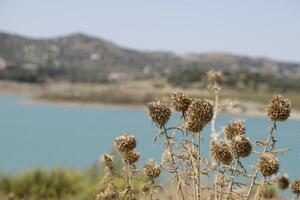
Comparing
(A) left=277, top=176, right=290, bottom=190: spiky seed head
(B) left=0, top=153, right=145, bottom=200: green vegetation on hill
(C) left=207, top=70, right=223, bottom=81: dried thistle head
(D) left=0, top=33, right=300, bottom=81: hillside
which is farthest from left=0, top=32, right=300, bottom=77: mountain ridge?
(A) left=277, top=176, right=290, bottom=190: spiky seed head

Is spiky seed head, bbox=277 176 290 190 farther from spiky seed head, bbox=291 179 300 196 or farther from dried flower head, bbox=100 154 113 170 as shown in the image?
dried flower head, bbox=100 154 113 170

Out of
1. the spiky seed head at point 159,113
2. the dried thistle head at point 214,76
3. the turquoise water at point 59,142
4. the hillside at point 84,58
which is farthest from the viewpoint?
the hillside at point 84,58

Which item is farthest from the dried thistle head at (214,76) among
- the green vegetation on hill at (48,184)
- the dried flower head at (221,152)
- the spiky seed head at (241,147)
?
the green vegetation on hill at (48,184)

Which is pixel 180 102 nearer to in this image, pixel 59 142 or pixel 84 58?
pixel 59 142

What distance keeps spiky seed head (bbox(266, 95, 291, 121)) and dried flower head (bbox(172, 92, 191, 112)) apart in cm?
28

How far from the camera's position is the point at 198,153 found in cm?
193

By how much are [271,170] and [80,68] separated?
15727cm

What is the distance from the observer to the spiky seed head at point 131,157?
2.24 metres

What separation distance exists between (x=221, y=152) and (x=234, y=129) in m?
0.23

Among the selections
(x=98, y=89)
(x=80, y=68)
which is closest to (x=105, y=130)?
(x=98, y=89)

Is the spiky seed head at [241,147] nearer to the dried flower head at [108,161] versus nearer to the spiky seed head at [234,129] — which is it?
the spiky seed head at [234,129]

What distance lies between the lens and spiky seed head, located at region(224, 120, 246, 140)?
2.32 meters

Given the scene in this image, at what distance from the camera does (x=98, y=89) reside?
4259 inches

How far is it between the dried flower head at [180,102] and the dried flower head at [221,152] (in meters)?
0.17
